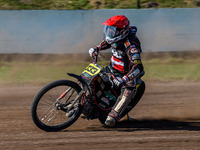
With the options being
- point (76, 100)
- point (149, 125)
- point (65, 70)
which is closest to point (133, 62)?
point (76, 100)

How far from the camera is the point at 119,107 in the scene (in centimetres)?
530

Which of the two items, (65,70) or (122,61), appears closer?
(122,61)

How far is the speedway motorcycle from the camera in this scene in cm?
507

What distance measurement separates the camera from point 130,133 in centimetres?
520

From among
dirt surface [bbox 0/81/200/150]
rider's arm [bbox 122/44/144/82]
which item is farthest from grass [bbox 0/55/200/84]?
rider's arm [bbox 122/44/144/82]

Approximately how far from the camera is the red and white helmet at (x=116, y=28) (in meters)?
5.14

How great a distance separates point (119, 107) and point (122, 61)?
2.33ft

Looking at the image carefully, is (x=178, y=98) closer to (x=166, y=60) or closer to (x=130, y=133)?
(x=130, y=133)

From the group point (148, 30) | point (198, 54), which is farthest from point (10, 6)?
point (198, 54)

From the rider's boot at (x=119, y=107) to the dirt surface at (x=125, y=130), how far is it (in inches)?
6.4

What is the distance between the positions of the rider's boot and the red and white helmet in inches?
32.2

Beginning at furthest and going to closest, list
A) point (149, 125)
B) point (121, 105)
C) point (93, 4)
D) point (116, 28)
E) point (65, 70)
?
point (93, 4) → point (65, 70) → point (149, 125) → point (121, 105) → point (116, 28)

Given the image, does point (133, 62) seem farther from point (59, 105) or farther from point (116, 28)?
point (59, 105)

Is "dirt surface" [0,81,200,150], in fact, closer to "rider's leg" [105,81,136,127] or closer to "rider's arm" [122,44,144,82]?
"rider's leg" [105,81,136,127]
